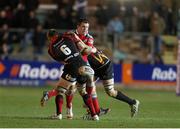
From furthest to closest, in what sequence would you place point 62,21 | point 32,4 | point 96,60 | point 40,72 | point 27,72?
point 32,4 → point 62,21 → point 40,72 → point 27,72 → point 96,60

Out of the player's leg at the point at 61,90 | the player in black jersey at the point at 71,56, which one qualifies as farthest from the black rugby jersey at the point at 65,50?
the player's leg at the point at 61,90

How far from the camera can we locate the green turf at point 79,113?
1408cm

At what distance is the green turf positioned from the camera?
46.2 feet

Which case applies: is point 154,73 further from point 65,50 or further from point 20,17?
point 65,50

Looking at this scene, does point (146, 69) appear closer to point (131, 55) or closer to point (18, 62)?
point (131, 55)

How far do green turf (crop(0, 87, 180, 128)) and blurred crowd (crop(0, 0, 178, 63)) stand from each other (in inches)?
134

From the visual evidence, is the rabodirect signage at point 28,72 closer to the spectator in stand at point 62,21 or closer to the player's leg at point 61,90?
the spectator in stand at point 62,21

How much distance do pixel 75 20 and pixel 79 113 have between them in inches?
533

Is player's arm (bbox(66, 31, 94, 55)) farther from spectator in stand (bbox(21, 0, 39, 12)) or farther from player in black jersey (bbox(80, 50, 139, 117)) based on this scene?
spectator in stand (bbox(21, 0, 39, 12))

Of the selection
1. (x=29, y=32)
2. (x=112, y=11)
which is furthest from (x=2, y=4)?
(x=112, y=11)

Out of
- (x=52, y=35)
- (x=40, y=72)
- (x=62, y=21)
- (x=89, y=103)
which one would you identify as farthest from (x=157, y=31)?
(x=52, y=35)

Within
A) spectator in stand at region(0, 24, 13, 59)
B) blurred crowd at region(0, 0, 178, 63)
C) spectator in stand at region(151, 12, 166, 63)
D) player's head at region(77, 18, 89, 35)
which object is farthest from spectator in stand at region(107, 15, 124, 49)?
player's head at region(77, 18, 89, 35)

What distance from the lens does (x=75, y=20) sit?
30.8m

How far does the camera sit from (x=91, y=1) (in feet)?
111
